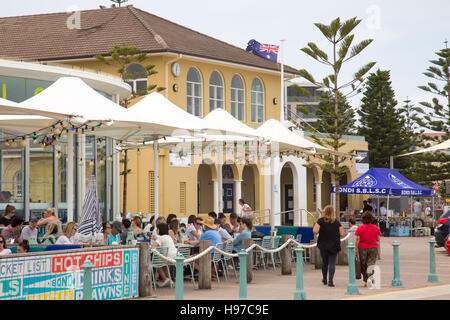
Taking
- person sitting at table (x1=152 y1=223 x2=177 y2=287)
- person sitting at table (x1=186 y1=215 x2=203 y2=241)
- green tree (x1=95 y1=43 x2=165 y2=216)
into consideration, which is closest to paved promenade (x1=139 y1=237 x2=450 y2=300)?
person sitting at table (x1=152 y1=223 x2=177 y2=287)

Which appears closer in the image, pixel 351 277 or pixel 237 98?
pixel 351 277

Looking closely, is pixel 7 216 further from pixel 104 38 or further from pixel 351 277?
pixel 104 38

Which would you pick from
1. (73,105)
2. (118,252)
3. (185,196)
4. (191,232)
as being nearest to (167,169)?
(185,196)

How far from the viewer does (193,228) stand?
17188 mm

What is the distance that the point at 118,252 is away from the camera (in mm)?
12227

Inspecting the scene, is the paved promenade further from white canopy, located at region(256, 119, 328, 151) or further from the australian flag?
the australian flag

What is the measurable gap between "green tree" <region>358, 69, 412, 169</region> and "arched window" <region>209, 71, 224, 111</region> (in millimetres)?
22456

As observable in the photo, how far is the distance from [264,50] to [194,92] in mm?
6127

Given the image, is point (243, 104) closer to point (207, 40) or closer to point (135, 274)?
point (207, 40)

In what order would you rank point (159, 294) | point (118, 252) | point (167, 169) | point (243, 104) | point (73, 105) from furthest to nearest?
1. point (243, 104)
2. point (167, 169)
3. point (73, 105)
4. point (159, 294)
5. point (118, 252)

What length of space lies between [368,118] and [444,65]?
36.5ft

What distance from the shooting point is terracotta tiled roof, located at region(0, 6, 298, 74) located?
33781 mm

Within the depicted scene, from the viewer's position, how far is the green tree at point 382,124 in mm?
56219

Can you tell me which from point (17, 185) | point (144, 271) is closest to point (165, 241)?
point (144, 271)
